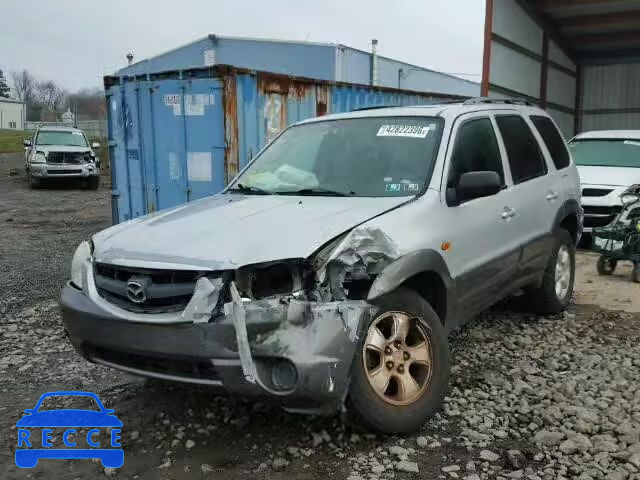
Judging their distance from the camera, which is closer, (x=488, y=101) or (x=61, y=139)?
(x=488, y=101)

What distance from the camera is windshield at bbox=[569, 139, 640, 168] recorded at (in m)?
10.4

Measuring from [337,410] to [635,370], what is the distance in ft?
8.29

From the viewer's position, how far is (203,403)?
4.00 meters

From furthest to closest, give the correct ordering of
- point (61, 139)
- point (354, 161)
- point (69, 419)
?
point (61, 139) < point (354, 161) < point (69, 419)

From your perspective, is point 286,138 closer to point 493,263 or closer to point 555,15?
point 493,263

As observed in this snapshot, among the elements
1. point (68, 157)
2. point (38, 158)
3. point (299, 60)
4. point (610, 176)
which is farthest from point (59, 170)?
point (610, 176)

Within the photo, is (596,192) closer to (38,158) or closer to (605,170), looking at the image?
(605,170)

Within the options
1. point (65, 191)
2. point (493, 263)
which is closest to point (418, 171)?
point (493, 263)

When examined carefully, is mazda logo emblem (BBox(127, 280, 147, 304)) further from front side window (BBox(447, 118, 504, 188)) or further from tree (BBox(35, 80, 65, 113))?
tree (BBox(35, 80, 65, 113))

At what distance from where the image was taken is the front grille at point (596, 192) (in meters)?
9.33

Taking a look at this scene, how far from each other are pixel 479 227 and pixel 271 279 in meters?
1.75

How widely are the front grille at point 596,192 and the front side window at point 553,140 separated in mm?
3688

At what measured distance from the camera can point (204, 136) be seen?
8484mm

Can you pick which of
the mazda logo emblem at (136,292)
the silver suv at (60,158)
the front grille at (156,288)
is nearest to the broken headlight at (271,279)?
the front grille at (156,288)
